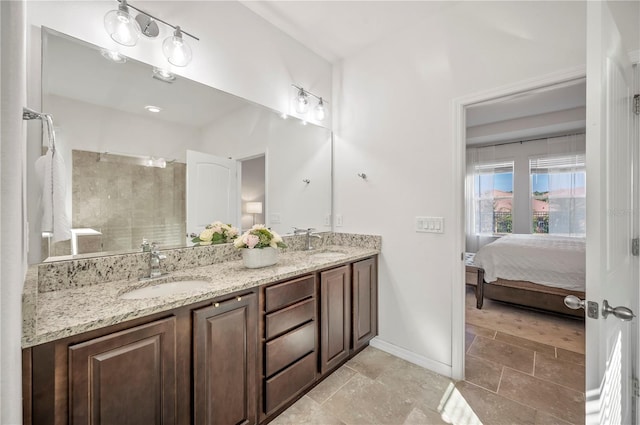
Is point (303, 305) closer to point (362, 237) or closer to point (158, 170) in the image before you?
point (362, 237)

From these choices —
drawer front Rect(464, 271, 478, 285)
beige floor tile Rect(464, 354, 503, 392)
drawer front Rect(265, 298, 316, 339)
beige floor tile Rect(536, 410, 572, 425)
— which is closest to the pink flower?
drawer front Rect(265, 298, 316, 339)

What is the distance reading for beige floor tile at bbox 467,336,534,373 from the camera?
2123mm

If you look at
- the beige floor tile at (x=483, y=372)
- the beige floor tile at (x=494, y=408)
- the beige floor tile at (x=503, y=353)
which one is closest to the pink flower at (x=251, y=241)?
the beige floor tile at (x=494, y=408)

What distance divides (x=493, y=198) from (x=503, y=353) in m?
4.24

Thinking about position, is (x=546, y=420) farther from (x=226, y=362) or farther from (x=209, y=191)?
(x=209, y=191)

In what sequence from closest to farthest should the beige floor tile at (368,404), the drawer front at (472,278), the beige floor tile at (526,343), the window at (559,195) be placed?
the beige floor tile at (368,404) < the beige floor tile at (526,343) < the drawer front at (472,278) < the window at (559,195)

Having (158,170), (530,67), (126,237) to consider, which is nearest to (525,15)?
(530,67)

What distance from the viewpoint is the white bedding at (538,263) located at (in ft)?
9.30

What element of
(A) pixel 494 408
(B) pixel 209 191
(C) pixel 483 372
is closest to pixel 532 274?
(C) pixel 483 372

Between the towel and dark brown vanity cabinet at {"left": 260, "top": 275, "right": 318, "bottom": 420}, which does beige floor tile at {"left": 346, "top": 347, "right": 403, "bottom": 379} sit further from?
the towel

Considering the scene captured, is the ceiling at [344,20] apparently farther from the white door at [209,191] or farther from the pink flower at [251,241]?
the pink flower at [251,241]

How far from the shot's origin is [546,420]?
157 cm

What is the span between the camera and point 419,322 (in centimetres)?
217

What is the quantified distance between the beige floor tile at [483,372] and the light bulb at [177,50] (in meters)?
2.87
